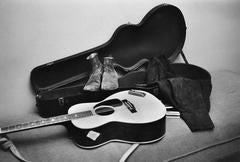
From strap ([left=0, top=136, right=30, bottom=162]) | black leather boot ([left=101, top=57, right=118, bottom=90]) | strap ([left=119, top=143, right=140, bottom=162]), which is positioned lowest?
strap ([left=119, top=143, right=140, bottom=162])

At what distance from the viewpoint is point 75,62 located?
1.29 m

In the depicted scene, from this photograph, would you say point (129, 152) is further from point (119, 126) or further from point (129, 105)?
point (129, 105)

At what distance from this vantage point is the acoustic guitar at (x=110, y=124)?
94 cm

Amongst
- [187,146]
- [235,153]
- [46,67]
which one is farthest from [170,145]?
[46,67]

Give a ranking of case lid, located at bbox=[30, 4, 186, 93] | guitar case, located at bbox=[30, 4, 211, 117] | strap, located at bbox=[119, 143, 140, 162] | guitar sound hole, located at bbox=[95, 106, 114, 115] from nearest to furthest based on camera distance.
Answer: strap, located at bbox=[119, 143, 140, 162] < guitar sound hole, located at bbox=[95, 106, 114, 115] < guitar case, located at bbox=[30, 4, 211, 117] < case lid, located at bbox=[30, 4, 186, 93]

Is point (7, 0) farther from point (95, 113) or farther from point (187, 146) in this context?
point (187, 146)

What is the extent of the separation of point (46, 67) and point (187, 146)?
29.7 inches

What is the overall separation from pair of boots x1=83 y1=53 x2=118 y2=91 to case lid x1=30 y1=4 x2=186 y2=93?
67 mm

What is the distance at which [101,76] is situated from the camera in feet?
4.05

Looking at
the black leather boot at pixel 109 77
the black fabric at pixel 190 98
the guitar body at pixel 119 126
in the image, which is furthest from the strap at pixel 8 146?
the black fabric at pixel 190 98

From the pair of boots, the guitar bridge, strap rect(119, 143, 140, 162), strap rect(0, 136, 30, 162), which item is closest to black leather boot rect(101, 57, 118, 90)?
the pair of boots

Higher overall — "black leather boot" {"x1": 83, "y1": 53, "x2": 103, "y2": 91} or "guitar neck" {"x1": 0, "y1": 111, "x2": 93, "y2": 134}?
"black leather boot" {"x1": 83, "y1": 53, "x2": 103, "y2": 91}

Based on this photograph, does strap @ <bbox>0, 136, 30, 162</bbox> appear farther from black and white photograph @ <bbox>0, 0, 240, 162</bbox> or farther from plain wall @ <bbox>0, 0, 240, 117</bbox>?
plain wall @ <bbox>0, 0, 240, 117</bbox>

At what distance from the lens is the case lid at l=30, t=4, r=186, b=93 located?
125 centimetres
